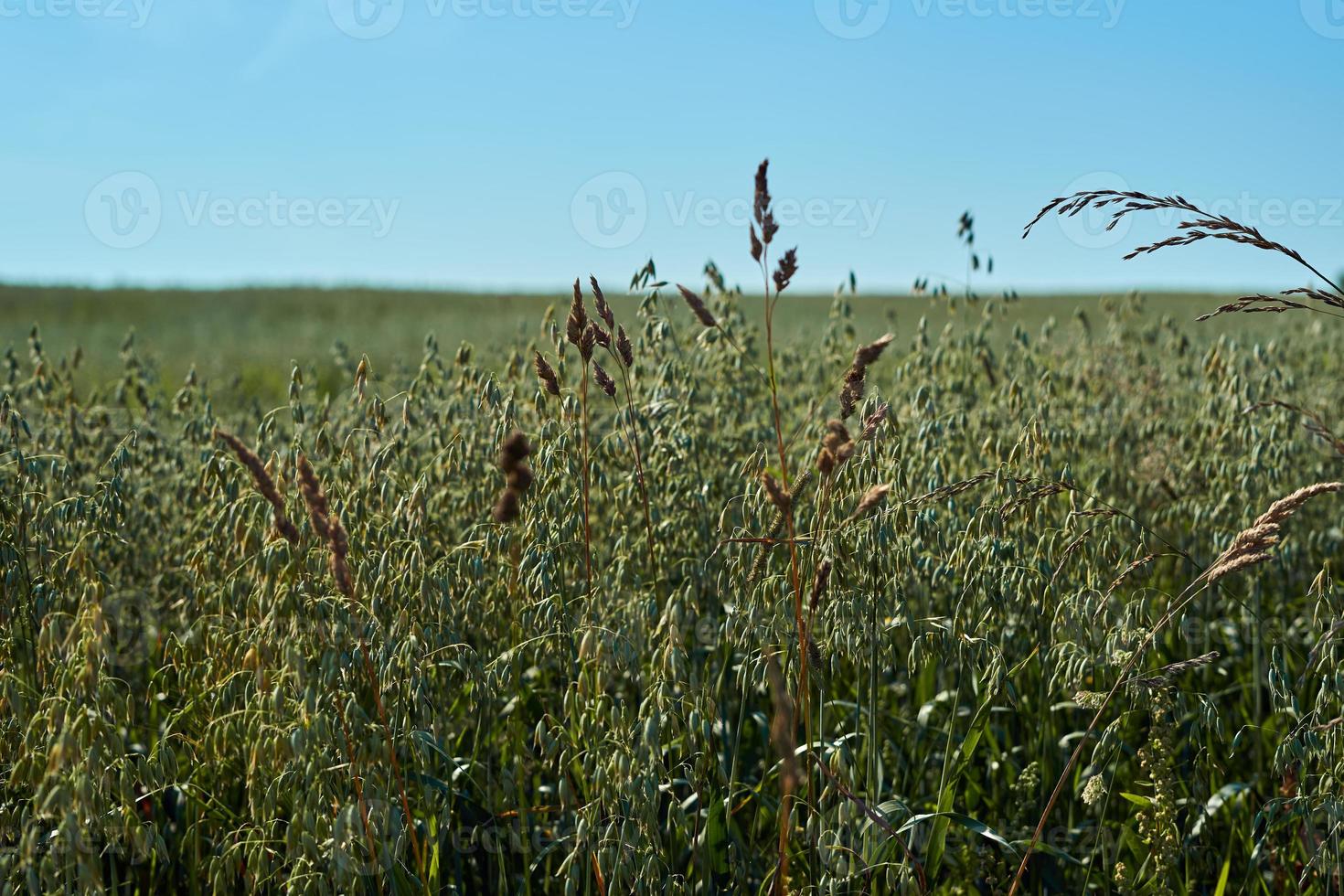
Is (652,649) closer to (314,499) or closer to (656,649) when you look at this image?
(656,649)

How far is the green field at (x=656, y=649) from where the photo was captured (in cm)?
242

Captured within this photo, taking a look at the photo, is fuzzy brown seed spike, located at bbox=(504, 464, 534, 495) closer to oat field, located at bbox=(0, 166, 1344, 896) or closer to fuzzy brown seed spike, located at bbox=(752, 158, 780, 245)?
oat field, located at bbox=(0, 166, 1344, 896)

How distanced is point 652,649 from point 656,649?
4.4 inches

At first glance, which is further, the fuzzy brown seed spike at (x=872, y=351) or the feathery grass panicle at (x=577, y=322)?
the feathery grass panicle at (x=577, y=322)

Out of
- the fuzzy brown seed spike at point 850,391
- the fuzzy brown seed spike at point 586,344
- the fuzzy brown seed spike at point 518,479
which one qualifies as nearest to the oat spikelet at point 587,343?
the fuzzy brown seed spike at point 586,344

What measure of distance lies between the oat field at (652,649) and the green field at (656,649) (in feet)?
0.07

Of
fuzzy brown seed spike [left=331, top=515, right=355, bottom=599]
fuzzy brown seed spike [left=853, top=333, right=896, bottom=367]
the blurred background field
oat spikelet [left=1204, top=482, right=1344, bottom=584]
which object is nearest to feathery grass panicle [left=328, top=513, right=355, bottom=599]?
fuzzy brown seed spike [left=331, top=515, right=355, bottom=599]

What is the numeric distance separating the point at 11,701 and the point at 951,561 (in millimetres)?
2549

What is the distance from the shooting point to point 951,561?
9.96 ft

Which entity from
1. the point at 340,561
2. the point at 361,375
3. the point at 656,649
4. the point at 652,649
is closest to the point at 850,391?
the point at 340,561

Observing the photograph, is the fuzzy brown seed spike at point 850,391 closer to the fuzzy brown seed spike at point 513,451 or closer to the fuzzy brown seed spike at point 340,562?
the fuzzy brown seed spike at point 513,451

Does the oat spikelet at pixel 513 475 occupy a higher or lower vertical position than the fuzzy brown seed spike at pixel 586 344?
lower

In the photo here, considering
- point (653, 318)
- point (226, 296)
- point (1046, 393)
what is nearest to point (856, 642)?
point (653, 318)

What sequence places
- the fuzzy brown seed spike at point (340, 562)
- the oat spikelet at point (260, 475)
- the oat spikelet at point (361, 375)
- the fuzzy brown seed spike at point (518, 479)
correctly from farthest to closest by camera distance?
1. the oat spikelet at point (361, 375)
2. the fuzzy brown seed spike at point (340, 562)
3. the oat spikelet at point (260, 475)
4. the fuzzy brown seed spike at point (518, 479)
